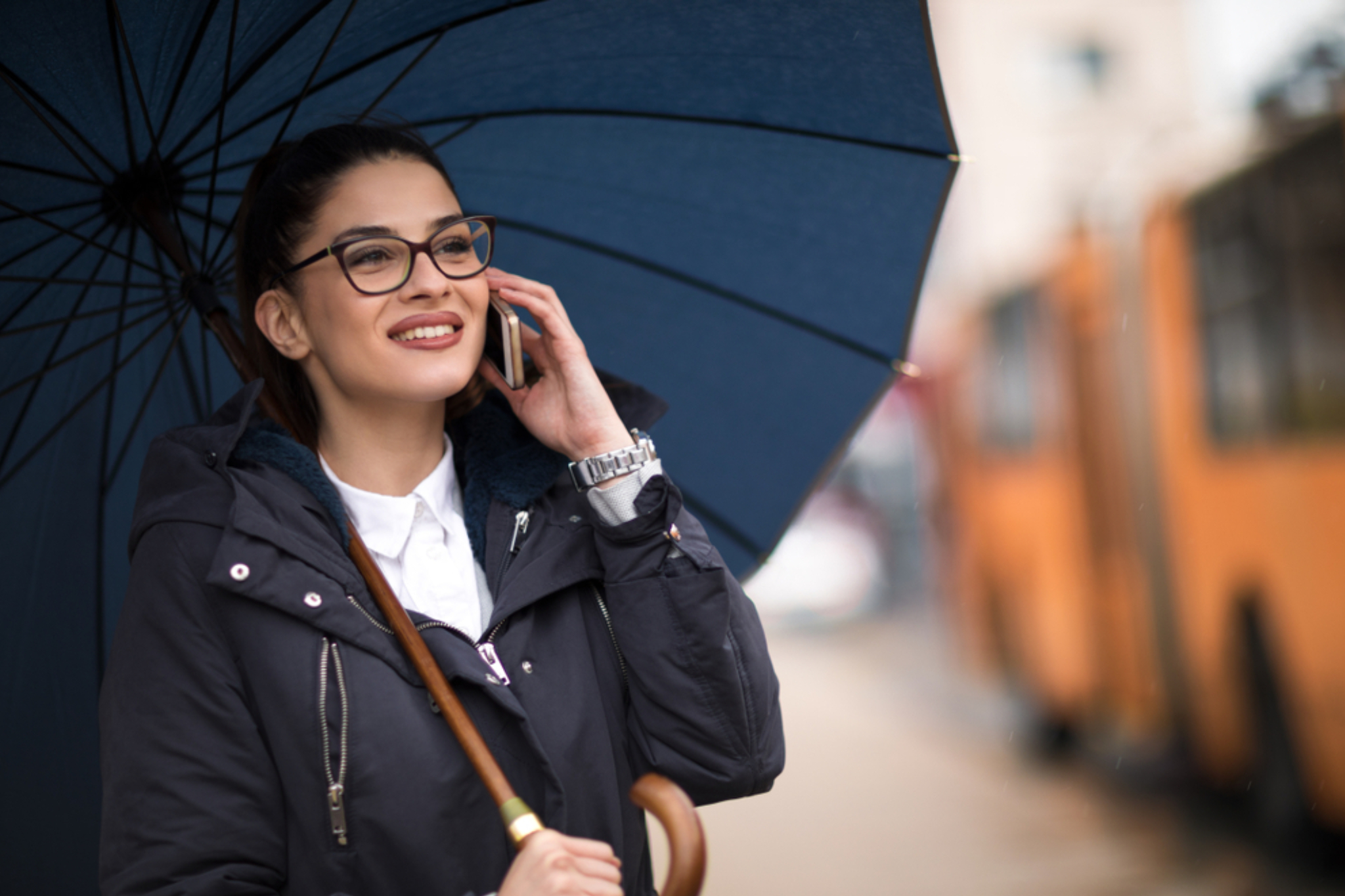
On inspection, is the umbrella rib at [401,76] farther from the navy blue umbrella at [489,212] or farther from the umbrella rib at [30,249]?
the umbrella rib at [30,249]

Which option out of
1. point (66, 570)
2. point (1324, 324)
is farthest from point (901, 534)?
point (66, 570)

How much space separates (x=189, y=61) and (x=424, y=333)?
0.60m

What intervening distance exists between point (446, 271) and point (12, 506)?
1009mm

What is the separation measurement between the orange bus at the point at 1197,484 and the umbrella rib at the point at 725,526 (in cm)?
336

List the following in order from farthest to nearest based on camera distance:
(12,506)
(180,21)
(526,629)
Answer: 1. (12,506)
2. (180,21)
3. (526,629)

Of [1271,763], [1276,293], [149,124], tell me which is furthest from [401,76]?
[1271,763]

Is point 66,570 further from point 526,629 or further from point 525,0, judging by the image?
point 525,0

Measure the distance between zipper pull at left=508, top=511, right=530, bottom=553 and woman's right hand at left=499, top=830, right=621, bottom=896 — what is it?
0.48m

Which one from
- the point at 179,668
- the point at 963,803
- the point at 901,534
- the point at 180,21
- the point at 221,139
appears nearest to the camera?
the point at 179,668

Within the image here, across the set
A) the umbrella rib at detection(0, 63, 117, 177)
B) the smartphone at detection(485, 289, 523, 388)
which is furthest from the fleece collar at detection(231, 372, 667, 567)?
the umbrella rib at detection(0, 63, 117, 177)

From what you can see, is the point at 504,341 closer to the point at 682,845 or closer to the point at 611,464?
the point at 611,464

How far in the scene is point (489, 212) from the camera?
101 inches

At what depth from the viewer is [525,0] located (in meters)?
2.28

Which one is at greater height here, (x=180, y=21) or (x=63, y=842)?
(x=180, y=21)
